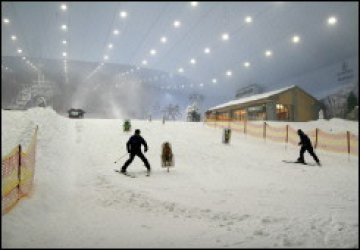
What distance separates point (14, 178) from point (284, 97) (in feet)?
114

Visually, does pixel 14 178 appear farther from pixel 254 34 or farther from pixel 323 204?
pixel 254 34

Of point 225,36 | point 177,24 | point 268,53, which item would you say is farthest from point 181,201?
point 268,53

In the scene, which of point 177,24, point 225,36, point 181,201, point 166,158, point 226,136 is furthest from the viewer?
point 225,36

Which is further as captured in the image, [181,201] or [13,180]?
[181,201]

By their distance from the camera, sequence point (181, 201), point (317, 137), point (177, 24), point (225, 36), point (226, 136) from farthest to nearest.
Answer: point (225, 36)
point (177, 24)
point (317, 137)
point (226, 136)
point (181, 201)

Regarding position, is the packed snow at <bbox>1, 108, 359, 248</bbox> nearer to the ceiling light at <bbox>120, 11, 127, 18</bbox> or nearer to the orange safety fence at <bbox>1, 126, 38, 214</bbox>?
the orange safety fence at <bbox>1, 126, 38, 214</bbox>

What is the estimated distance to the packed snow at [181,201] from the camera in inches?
202

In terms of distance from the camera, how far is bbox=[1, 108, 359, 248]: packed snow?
513 cm

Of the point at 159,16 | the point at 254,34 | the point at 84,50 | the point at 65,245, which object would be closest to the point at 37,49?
the point at 84,50

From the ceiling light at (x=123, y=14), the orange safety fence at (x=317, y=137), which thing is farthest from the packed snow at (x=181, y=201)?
the ceiling light at (x=123, y=14)

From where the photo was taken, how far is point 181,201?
7789 millimetres

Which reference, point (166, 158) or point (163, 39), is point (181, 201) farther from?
point (163, 39)

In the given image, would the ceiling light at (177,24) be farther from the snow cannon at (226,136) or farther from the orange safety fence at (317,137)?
the snow cannon at (226,136)

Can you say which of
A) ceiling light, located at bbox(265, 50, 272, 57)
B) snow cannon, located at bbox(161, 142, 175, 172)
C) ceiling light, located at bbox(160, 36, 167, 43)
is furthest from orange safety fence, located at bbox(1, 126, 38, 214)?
ceiling light, located at bbox(265, 50, 272, 57)
